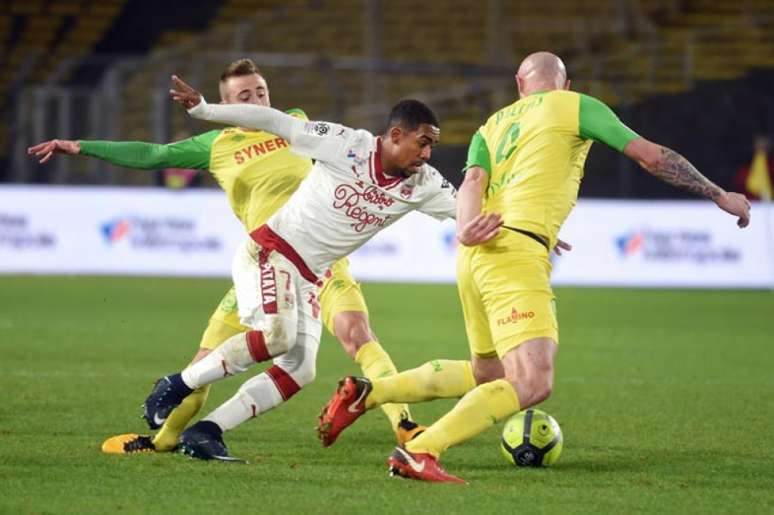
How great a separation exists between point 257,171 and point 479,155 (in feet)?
5.46

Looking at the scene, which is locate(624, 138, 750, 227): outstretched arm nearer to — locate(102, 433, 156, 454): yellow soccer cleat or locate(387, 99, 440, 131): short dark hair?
locate(387, 99, 440, 131): short dark hair

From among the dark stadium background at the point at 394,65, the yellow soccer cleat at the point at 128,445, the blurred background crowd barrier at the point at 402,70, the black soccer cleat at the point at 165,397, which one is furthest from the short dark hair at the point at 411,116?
the dark stadium background at the point at 394,65

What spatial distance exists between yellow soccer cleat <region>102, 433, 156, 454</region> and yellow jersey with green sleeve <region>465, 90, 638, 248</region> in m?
2.06

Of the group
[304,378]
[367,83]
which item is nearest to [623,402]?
[304,378]

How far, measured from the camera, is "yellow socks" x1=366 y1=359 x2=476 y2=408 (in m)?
6.78

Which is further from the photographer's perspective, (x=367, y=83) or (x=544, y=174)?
(x=367, y=83)

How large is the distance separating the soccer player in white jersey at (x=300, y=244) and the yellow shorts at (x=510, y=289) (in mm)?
532

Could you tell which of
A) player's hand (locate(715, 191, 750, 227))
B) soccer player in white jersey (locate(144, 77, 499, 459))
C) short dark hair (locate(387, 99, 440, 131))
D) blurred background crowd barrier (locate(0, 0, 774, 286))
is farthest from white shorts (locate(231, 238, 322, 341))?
blurred background crowd barrier (locate(0, 0, 774, 286))

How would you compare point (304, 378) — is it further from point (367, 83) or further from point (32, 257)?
point (367, 83)

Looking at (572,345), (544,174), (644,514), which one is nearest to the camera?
(644,514)

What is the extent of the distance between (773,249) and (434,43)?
1138 centimetres

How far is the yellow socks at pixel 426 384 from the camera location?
22.2ft

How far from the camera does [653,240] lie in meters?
21.2

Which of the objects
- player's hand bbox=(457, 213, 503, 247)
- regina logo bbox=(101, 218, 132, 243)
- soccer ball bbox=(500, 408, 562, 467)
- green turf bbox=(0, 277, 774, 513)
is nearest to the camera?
green turf bbox=(0, 277, 774, 513)
